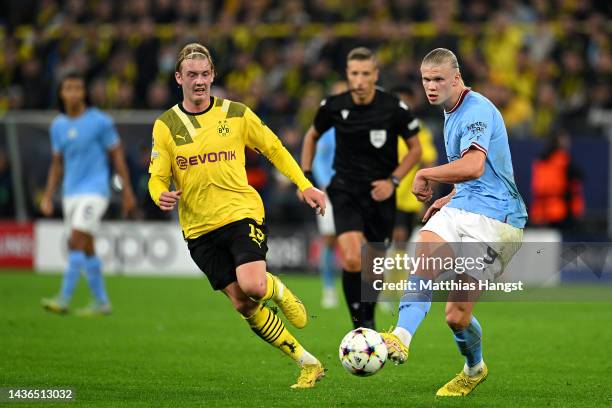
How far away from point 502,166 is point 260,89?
43.0 ft

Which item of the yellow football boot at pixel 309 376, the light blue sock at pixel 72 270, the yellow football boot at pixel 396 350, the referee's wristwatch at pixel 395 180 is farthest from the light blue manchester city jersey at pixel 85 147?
the yellow football boot at pixel 396 350

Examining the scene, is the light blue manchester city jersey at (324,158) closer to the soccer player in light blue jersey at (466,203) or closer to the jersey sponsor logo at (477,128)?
the soccer player in light blue jersey at (466,203)

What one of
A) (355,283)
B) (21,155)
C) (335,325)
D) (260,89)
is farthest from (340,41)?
(355,283)

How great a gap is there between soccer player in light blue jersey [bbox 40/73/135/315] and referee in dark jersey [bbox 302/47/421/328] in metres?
3.48

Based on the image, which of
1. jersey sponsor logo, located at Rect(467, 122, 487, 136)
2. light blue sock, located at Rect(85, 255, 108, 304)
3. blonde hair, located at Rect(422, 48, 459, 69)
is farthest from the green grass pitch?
blonde hair, located at Rect(422, 48, 459, 69)

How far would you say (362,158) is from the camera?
11.2 metres

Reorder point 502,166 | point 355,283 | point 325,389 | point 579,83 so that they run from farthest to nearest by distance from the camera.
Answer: point 579,83 < point 355,283 < point 325,389 < point 502,166

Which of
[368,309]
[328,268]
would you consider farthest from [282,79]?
[368,309]

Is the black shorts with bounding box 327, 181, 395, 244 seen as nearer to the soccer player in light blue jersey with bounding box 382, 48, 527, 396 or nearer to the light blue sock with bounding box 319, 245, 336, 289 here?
the soccer player in light blue jersey with bounding box 382, 48, 527, 396

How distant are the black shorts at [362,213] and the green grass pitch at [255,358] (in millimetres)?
1156

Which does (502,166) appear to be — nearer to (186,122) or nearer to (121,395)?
(186,122)

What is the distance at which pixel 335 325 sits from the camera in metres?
12.9

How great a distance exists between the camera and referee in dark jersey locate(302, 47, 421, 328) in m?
11.0

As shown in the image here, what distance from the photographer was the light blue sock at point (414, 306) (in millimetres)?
7500
